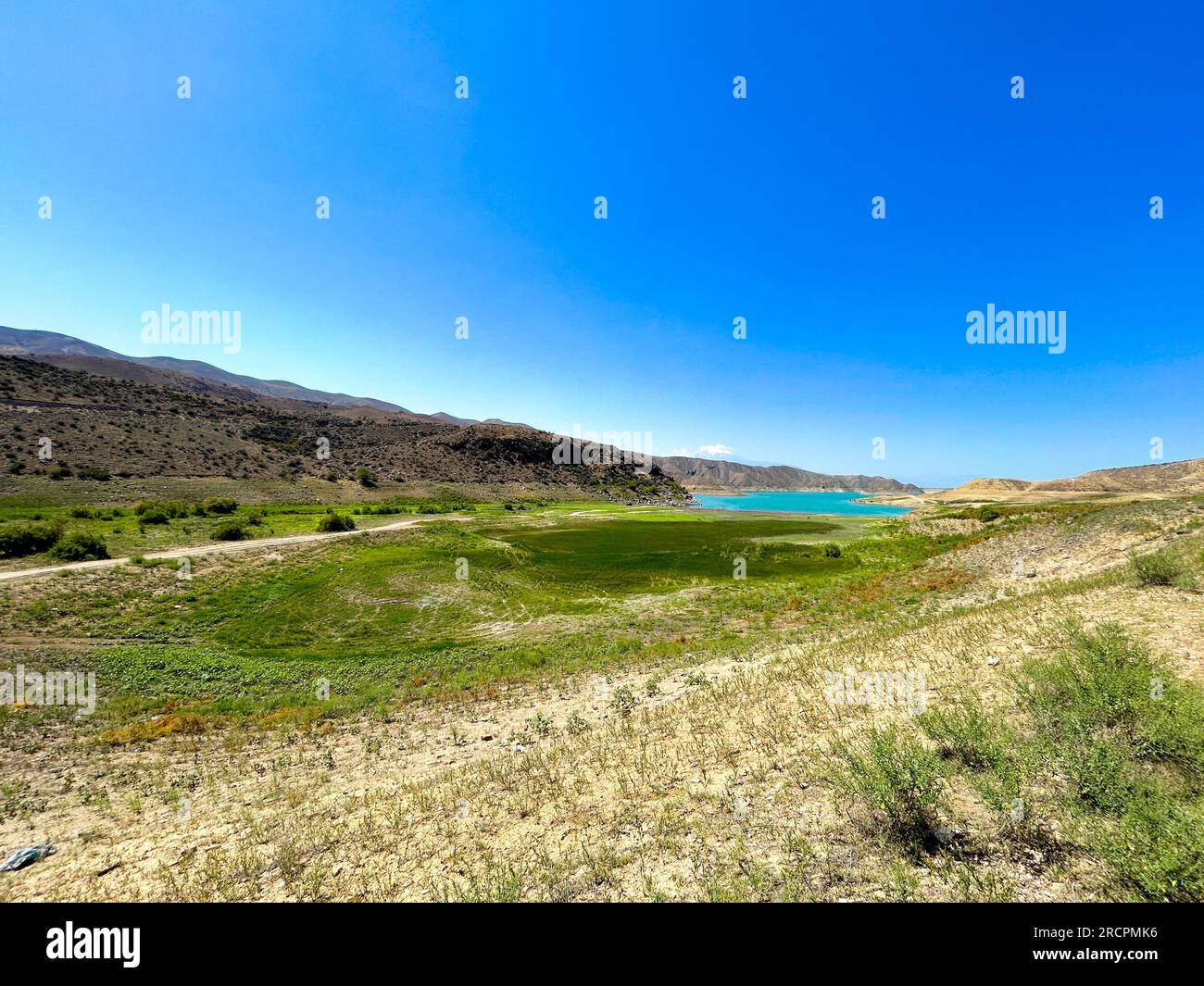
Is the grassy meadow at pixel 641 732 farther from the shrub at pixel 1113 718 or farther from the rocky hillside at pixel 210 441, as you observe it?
the rocky hillside at pixel 210 441

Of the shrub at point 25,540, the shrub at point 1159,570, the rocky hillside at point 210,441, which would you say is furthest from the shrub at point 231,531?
the shrub at point 1159,570

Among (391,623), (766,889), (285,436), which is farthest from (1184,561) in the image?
(285,436)

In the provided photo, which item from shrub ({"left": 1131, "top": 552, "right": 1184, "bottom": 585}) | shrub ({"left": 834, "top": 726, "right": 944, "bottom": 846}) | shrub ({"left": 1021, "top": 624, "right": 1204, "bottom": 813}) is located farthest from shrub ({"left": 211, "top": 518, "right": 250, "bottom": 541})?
shrub ({"left": 1131, "top": 552, "right": 1184, "bottom": 585})

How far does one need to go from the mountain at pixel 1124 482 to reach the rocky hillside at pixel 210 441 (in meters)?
124

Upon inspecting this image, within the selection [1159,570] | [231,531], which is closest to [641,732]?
[1159,570]

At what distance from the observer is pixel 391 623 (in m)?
23.7

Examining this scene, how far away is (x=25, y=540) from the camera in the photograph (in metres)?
28.6

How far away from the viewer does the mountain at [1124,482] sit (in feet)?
360

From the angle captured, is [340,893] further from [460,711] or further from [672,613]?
[672,613]

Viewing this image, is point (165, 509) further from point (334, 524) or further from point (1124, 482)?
point (1124, 482)

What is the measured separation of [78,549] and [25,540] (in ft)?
15.0
